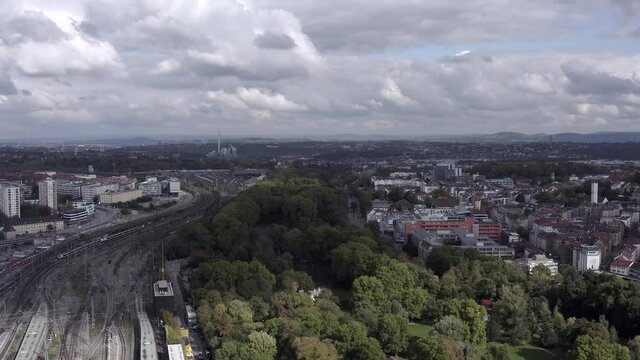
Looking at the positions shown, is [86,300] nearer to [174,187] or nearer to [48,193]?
[48,193]

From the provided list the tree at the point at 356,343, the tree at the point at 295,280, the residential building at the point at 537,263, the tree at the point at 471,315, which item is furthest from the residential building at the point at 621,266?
the tree at the point at 356,343

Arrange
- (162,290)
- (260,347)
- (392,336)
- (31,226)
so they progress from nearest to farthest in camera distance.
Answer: (260,347) < (392,336) < (162,290) < (31,226)

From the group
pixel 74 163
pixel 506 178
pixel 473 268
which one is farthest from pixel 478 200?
pixel 74 163

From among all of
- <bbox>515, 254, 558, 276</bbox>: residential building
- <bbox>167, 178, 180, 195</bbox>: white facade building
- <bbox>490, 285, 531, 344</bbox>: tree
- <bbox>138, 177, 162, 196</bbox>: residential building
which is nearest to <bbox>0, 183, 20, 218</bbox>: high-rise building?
<bbox>138, 177, 162, 196</bbox>: residential building

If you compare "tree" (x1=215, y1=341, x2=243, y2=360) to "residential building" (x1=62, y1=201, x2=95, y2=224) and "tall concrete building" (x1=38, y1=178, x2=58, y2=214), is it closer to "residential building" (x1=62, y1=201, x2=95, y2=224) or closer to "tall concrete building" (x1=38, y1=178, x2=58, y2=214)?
"residential building" (x1=62, y1=201, x2=95, y2=224)

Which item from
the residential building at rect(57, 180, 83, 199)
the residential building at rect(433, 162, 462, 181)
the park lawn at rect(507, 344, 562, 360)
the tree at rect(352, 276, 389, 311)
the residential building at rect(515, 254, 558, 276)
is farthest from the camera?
the residential building at rect(433, 162, 462, 181)

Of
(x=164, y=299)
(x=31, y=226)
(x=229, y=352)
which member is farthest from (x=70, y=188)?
(x=229, y=352)

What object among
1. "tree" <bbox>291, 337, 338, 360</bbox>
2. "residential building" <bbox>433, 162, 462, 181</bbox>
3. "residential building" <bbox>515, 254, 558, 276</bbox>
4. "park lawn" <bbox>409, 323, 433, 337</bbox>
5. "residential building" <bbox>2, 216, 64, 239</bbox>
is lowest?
"park lawn" <bbox>409, 323, 433, 337</bbox>
